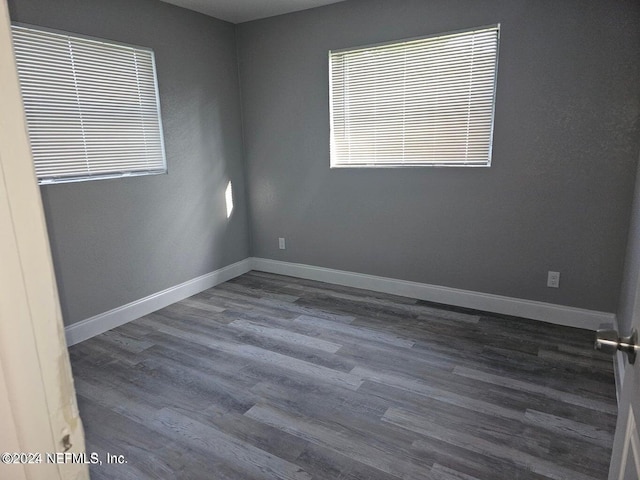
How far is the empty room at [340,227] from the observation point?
204cm

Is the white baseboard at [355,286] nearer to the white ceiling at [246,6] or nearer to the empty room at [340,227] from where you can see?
the empty room at [340,227]

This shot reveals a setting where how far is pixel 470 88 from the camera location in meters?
3.12

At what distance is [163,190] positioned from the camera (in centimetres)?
351

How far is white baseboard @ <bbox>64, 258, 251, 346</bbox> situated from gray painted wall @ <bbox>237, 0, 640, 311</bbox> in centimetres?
68

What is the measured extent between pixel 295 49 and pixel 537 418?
11.2 ft

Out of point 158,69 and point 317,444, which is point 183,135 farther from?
point 317,444

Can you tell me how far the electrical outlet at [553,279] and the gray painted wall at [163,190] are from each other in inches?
114

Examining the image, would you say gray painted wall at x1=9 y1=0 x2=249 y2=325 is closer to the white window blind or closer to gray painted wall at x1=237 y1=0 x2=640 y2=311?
the white window blind

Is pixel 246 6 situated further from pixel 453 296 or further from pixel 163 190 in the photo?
pixel 453 296

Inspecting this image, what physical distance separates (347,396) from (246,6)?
10.5 feet

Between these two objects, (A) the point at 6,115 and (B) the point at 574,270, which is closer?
(A) the point at 6,115

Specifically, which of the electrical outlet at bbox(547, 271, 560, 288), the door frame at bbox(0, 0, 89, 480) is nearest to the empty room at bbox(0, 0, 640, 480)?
the electrical outlet at bbox(547, 271, 560, 288)

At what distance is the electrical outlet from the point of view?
10.0ft

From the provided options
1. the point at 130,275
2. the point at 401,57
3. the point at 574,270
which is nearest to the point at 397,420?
the point at 574,270
